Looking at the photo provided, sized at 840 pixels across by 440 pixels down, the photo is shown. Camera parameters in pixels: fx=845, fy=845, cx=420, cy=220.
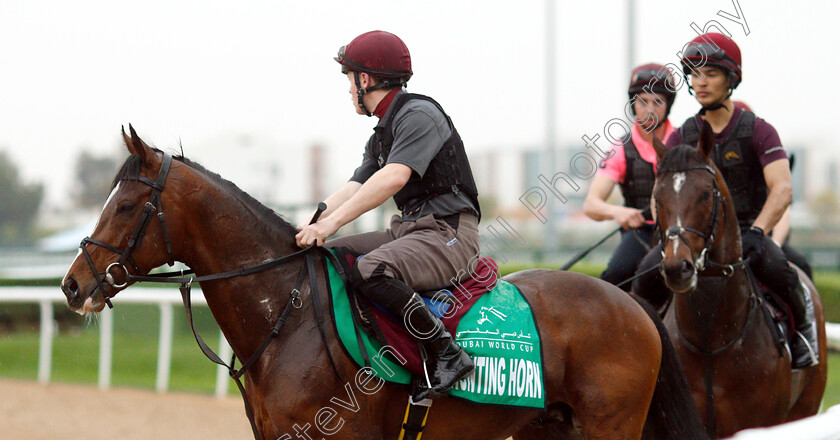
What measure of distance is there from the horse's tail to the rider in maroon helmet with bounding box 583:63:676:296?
1.48 m

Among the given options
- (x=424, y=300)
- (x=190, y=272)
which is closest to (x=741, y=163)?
(x=424, y=300)

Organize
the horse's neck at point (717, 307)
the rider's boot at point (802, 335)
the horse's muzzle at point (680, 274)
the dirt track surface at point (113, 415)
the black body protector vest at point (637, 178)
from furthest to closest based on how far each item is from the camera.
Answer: the dirt track surface at point (113, 415), the black body protector vest at point (637, 178), the rider's boot at point (802, 335), the horse's neck at point (717, 307), the horse's muzzle at point (680, 274)

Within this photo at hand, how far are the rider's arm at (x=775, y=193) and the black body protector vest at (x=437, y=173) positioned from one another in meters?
2.09

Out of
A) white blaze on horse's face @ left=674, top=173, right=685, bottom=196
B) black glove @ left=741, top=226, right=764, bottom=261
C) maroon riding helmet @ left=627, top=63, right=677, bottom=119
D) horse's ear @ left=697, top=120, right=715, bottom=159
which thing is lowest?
black glove @ left=741, top=226, right=764, bottom=261

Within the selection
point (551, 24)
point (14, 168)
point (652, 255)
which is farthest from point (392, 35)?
point (14, 168)

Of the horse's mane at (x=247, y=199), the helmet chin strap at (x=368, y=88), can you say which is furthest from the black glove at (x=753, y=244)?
the horse's mane at (x=247, y=199)

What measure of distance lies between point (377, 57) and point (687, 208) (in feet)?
5.91

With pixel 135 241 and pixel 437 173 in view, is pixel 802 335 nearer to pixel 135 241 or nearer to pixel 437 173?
pixel 437 173

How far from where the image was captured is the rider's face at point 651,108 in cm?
598

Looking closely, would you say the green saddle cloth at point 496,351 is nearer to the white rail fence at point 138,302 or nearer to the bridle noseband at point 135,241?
the bridle noseband at point 135,241

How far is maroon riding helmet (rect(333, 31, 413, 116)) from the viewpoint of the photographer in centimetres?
372

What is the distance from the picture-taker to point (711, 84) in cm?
505

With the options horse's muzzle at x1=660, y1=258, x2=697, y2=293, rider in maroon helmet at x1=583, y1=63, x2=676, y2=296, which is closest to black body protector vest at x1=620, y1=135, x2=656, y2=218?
rider in maroon helmet at x1=583, y1=63, x2=676, y2=296

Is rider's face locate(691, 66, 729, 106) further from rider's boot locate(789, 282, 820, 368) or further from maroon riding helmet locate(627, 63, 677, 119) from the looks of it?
rider's boot locate(789, 282, 820, 368)
